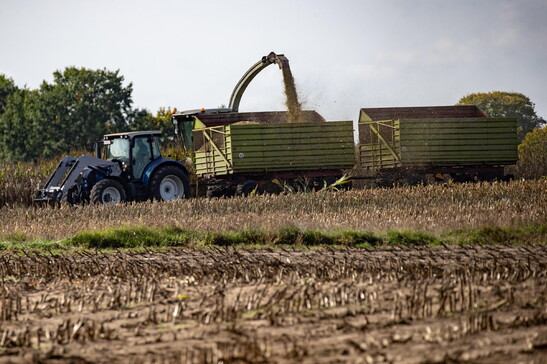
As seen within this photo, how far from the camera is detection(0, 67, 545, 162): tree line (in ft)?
154

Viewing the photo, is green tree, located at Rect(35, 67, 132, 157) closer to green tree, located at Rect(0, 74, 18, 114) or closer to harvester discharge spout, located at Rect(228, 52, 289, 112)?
green tree, located at Rect(0, 74, 18, 114)

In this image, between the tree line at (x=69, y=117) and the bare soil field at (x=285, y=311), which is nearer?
the bare soil field at (x=285, y=311)

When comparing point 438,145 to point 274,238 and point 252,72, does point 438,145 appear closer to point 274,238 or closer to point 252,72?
point 252,72

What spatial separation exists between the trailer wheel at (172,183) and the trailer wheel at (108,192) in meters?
1.20

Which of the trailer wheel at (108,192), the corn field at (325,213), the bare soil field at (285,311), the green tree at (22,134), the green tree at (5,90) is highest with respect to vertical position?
the green tree at (5,90)

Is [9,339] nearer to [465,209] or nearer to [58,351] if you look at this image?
[58,351]

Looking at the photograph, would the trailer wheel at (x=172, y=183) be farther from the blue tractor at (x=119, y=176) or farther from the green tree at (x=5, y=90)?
the green tree at (x=5, y=90)

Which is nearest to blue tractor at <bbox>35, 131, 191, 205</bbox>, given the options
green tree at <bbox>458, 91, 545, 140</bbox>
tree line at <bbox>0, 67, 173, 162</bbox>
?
tree line at <bbox>0, 67, 173, 162</bbox>

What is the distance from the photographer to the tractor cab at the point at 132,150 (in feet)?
69.9

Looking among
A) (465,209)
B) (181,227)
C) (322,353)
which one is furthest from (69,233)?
(322,353)

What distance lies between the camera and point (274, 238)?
13.2m

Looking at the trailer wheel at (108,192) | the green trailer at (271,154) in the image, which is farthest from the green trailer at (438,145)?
the trailer wheel at (108,192)

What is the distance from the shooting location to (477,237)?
12016mm

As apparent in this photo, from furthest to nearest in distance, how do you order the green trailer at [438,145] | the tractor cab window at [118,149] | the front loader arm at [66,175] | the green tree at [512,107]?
the green tree at [512,107] < the green trailer at [438,145] < the tractor cab window at [118,149] < the front loader arm at [66,175]
